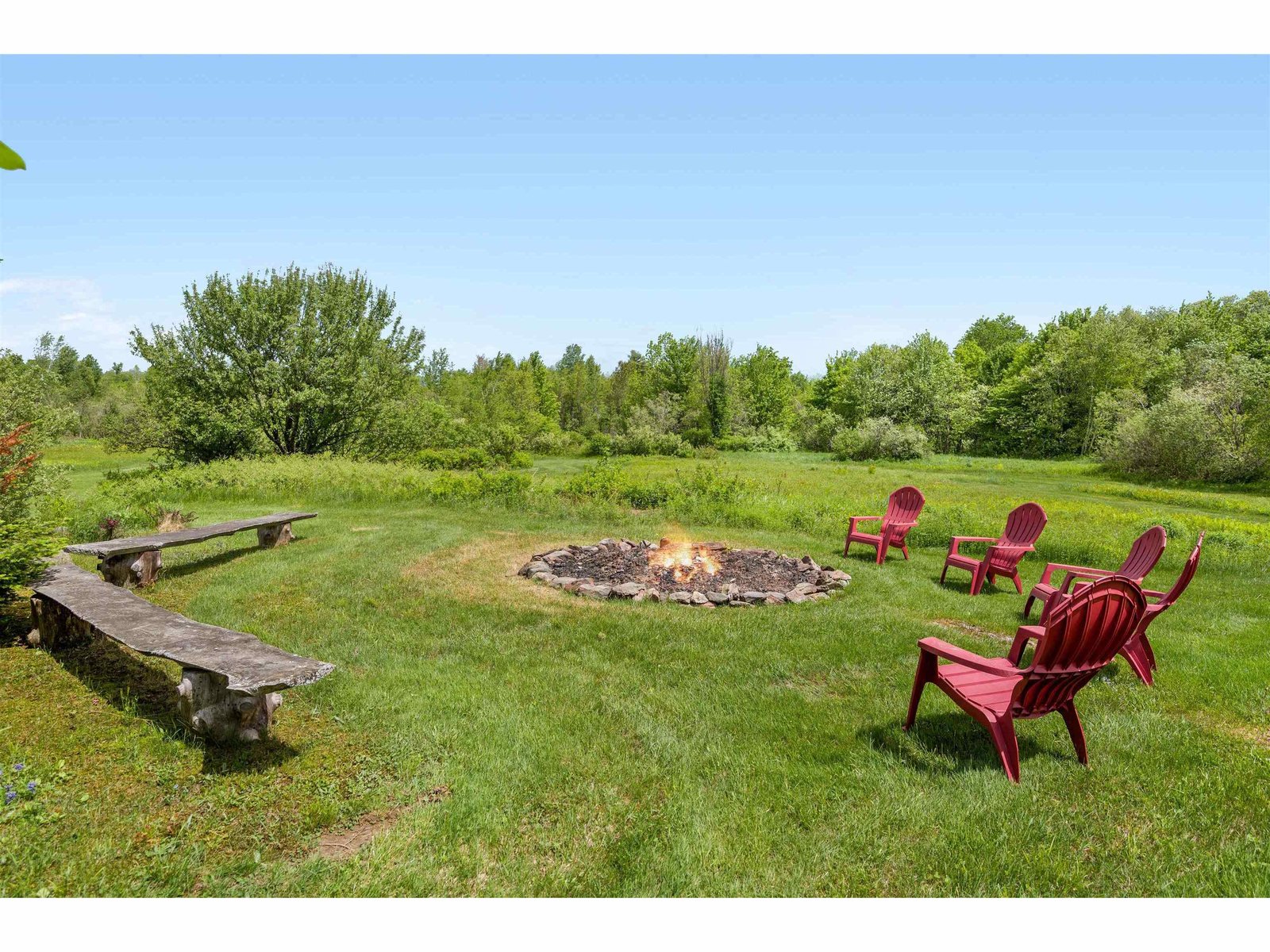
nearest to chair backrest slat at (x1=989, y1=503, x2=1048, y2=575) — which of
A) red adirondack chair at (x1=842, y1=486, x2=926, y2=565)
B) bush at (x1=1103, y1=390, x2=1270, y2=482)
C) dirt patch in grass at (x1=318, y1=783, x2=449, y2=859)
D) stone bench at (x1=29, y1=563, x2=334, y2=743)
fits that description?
red adirondack chair at (x1=842, y1=486, x2=926, y2=565)

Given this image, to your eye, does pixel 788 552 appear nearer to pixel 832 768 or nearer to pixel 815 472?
pixel 832 768

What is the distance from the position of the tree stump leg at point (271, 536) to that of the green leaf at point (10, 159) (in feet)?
30.2

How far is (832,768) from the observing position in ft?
11.0

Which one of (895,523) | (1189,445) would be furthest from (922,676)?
(1189,445)

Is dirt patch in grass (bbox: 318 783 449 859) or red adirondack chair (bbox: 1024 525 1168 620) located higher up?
red adirondack chair (bbox: 1024 525 1168 620)

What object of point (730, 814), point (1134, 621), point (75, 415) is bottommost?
point (730, 814)

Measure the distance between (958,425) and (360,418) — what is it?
119 feet

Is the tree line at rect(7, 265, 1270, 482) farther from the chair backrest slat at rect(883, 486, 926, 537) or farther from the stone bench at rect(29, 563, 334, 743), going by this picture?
the chair backrest slat at rect(883, 486, 926, 537)

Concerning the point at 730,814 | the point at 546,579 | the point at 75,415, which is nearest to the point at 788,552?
the point at 546,579

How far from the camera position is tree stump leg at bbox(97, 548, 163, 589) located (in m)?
6.57

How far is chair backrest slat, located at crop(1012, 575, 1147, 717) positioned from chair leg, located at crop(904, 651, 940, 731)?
0.49 m

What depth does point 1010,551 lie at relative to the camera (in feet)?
23.0

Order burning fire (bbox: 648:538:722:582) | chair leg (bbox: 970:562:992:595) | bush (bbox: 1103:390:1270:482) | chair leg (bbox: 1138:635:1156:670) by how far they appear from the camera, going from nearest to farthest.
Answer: chair leg (bbox: 1138:635:1156:670) → chair leg (bbox: 970:562:992:595) → burning fire (bbox: 648:538:722:582) → bush (bbox: 1103:390:1270:482)
